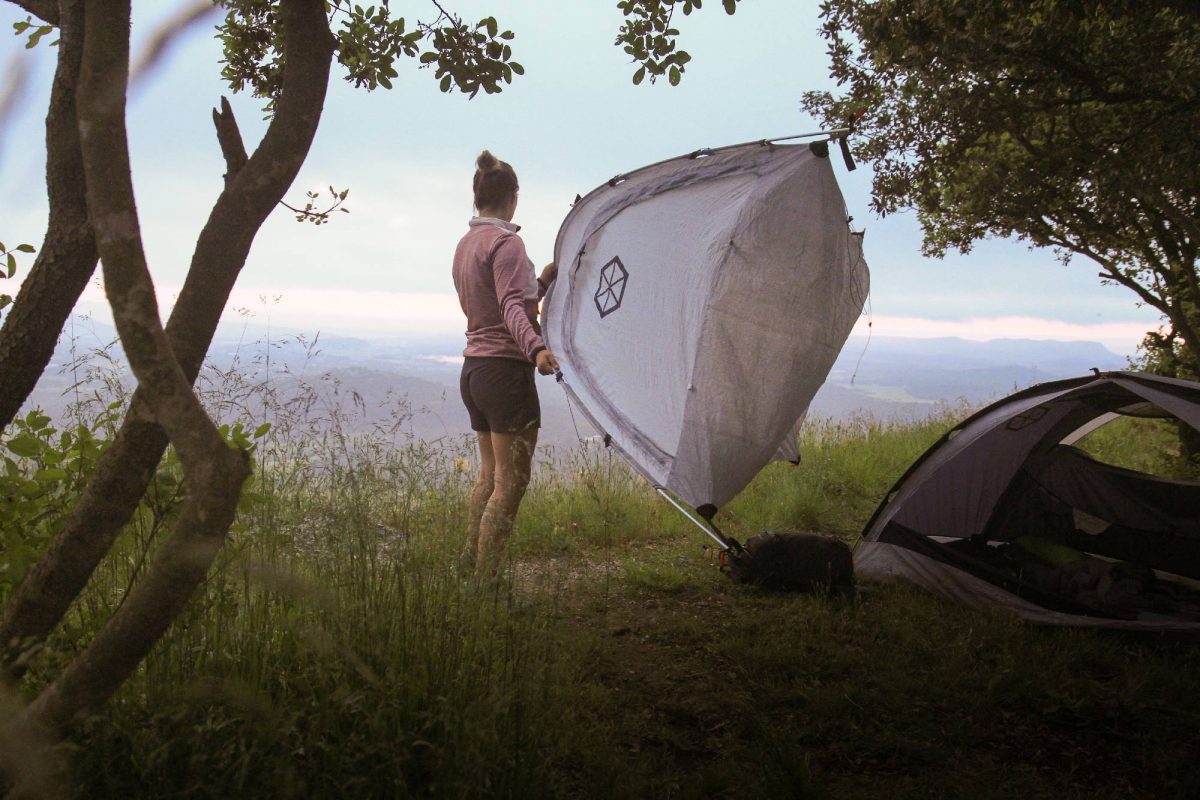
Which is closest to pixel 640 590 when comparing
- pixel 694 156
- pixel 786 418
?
pixel 786 418

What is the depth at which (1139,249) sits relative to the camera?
28.5 ft

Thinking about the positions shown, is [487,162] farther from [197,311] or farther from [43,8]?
[197,311]

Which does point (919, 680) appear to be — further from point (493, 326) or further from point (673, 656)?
Answer: point (493, 326)

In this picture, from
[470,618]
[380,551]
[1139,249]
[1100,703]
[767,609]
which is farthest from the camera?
[1139,249]

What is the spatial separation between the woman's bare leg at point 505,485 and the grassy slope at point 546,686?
166 millimetres

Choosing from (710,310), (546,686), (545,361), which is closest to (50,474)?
(546,686)

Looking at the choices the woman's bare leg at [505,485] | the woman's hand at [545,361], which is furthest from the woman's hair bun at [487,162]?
the woman's bare leg at [505,485]

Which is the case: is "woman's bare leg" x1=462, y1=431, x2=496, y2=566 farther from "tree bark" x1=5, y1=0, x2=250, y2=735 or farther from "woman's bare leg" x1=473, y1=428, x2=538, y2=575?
"tree bark" x1=5, y1=0, x2=250, y2=735

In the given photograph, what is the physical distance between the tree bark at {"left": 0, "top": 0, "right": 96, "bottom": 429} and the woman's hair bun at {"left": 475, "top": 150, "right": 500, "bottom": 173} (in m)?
2.09

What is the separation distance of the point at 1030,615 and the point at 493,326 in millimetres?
3101

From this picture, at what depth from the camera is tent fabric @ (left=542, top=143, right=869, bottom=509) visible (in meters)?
4.50

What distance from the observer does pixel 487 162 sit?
14.2 ft

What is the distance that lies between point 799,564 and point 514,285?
2.19m

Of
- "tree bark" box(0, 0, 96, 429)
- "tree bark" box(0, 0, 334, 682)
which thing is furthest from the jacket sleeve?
"tree bark" box(0, 0, 96, 429)
